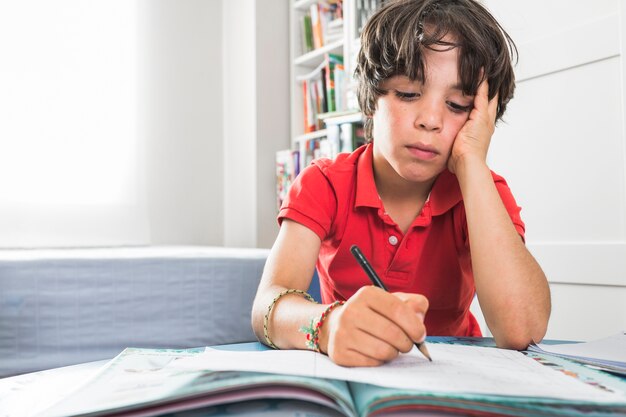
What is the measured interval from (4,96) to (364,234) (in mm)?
2006

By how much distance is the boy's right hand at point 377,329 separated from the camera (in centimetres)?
43

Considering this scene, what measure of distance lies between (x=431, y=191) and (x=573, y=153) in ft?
2.24

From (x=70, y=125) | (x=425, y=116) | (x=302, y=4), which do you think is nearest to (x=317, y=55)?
(x=302, y=4)

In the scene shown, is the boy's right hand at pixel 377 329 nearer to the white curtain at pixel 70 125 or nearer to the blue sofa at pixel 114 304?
the blue sofa at pixel 114 304

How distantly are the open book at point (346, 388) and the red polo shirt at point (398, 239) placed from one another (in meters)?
0.43

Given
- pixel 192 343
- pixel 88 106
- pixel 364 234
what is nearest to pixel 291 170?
pixel 88 106

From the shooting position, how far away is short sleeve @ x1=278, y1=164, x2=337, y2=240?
2.69 ft

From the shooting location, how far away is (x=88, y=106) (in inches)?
96.7

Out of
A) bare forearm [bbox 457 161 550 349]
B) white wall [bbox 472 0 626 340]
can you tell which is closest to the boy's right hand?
bare forearm [bbox 457 161 550 349]

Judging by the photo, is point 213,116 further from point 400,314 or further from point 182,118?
point 400,314

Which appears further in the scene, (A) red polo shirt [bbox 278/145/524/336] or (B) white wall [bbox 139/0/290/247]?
(B) white wall [bbox 139/0/290/247]

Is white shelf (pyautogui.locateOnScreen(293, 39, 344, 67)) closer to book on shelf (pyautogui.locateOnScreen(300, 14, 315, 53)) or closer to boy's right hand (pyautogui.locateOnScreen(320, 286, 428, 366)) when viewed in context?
book on shelf (pyautogui.locateOnScreen(300, 14, 315, 53))

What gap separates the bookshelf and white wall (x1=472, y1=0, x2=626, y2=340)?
827 mm

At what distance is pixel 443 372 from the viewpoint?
0.40 meters
